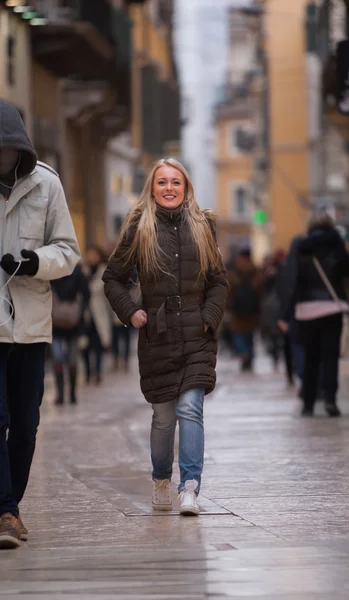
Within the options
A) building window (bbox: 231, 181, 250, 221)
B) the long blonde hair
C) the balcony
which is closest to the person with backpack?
the balcony

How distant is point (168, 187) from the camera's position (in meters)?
8.66

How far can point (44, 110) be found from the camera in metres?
32.9

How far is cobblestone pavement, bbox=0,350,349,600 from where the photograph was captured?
6398 mm

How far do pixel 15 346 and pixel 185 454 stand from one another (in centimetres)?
132

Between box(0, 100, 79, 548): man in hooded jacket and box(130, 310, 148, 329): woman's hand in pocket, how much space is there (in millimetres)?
686

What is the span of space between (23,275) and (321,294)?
23.3ft

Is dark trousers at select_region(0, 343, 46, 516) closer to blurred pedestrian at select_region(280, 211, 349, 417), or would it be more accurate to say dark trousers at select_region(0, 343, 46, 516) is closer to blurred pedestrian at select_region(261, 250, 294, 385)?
blurred pedestrian at select_region(280, 211, 349, 417)

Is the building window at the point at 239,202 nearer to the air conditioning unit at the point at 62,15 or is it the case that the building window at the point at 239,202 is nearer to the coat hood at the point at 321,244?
the air conditioning unit at the point at 62,15

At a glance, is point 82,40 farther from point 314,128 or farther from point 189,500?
point 314,128

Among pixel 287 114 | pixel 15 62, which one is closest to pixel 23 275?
pixel 15 62

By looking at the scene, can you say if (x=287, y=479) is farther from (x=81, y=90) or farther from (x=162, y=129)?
(x=162, y=129)

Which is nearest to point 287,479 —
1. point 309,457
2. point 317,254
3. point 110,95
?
point 309,457

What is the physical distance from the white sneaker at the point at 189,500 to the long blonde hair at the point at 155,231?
1078mm

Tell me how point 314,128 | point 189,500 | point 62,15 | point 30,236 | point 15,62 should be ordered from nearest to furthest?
point 30,236 < point 189,500 < point 15,62 < point 62,15 < point 314,128
